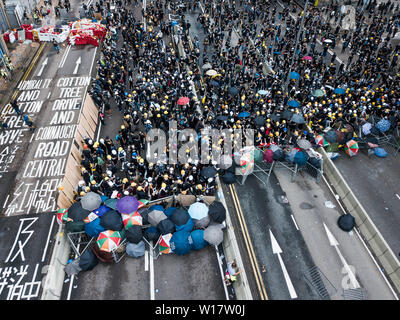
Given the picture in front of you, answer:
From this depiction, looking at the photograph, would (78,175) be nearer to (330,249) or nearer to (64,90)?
(64,90)

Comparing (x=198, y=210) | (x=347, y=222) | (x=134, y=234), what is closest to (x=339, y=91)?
(x=347, y=222)

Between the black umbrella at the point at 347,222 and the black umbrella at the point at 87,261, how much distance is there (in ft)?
45.8

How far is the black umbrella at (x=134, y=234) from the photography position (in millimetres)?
14805

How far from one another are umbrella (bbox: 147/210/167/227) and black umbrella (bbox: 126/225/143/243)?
2.25 ft

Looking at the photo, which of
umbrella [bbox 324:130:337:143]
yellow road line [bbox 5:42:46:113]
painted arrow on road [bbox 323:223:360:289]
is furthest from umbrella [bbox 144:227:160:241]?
yellow road line [bbox 5:42:46:113]

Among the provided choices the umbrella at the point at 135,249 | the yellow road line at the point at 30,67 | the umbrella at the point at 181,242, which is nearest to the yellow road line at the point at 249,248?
the umbrella at the point at 181,242

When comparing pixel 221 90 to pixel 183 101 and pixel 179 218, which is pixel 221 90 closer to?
pixel 183 101

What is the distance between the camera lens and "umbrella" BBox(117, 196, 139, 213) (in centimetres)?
1519

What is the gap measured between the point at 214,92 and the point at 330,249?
16.3m

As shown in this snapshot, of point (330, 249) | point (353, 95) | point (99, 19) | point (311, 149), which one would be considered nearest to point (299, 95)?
point (353, 95)

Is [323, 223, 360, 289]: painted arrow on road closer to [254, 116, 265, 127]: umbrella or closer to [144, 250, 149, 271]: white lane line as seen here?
[254, 116, 265, 127]: umbrella

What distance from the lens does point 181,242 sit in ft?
49.1

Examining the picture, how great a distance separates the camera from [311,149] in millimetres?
20234

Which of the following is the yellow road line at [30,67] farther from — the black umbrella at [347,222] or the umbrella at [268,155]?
the black umbrella at [347,222]
